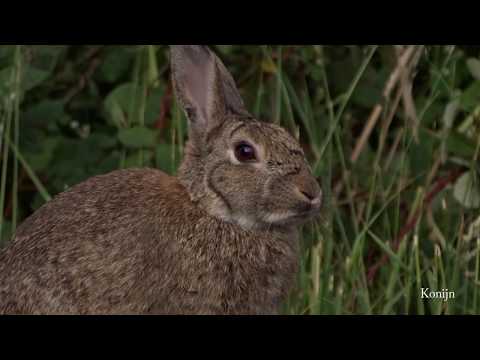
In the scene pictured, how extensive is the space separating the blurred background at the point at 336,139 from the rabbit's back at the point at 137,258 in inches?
12.0

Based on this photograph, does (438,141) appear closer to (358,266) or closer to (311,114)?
(311,114)

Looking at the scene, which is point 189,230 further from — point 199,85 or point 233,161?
point 199,85

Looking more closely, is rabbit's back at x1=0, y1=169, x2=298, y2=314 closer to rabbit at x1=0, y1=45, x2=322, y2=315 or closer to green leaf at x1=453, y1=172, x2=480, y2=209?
rabbit at x1=0, y1=45, x2=322, y2=315

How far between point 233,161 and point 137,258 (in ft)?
1.84

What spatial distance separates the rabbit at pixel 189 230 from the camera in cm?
519

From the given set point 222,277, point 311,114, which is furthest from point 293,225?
point 311,114

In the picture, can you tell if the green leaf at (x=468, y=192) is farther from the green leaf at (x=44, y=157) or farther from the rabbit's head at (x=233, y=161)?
the green leaf at (x=44, y=157)

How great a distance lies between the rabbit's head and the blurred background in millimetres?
462

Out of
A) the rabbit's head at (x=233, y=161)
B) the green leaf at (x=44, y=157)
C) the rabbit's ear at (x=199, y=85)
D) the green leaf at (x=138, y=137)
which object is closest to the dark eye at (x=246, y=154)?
the rabbit's head at (x=233, y=161)

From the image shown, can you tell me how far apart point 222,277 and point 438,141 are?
187 centimetres

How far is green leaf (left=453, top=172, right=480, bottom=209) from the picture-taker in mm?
6293

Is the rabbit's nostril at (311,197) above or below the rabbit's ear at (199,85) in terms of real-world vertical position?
below

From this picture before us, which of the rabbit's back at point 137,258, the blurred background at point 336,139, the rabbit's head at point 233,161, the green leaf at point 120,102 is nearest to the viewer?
the rabbit's back at point 137,258

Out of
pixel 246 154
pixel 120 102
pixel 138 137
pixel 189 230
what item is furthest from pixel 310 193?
pixel 120 102
